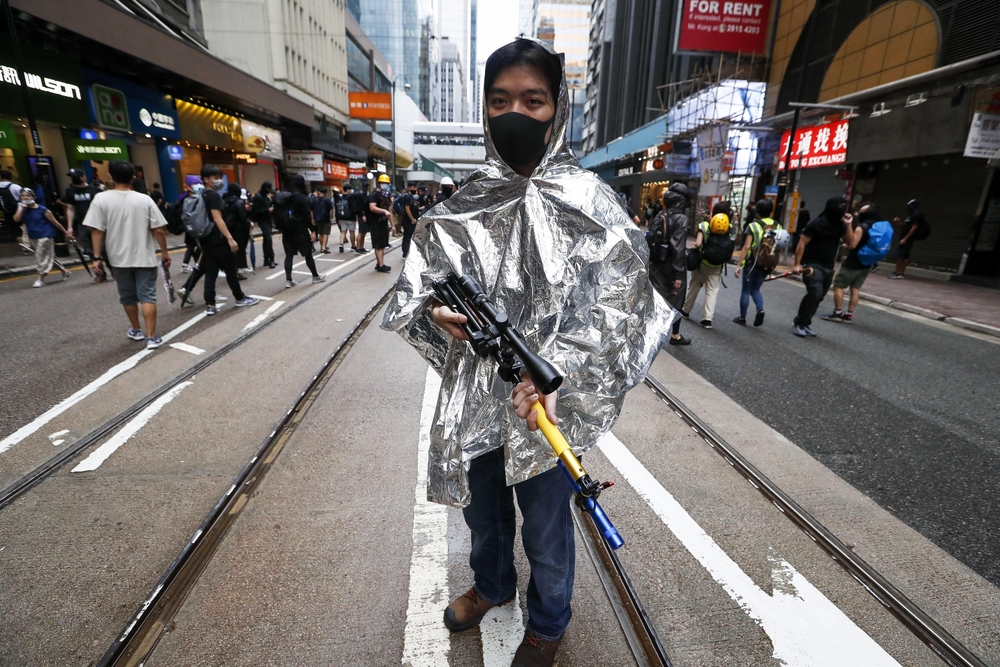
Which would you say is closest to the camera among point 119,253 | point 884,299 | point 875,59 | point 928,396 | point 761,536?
point 761,536

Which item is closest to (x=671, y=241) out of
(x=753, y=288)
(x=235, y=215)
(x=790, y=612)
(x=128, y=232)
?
(x=753, y=288)

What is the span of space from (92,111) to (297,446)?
16.0 m

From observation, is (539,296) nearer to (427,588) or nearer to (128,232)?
(427,588)

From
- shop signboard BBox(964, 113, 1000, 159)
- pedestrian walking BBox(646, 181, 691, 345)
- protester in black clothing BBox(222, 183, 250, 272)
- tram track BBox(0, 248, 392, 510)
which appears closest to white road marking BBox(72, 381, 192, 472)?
tram track BBox(0, 248, 392, 510)

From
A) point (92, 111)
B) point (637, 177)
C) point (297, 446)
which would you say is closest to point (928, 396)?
point (297, 446)

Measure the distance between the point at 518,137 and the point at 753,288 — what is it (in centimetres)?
656

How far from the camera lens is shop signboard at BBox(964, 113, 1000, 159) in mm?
9438

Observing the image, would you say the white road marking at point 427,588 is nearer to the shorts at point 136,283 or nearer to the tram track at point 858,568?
the tram track at point 858,568

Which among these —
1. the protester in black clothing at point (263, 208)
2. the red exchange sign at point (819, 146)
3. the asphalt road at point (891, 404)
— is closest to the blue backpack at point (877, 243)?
the asphalt road at point (891, 404)

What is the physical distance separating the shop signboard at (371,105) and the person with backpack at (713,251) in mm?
39162

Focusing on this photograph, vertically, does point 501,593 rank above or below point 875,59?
below

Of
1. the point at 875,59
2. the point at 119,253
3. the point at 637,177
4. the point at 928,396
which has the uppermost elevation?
the point at 875,59

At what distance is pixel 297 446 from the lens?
11.0 ft

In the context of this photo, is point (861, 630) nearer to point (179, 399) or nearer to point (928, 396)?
point (928, 396)
